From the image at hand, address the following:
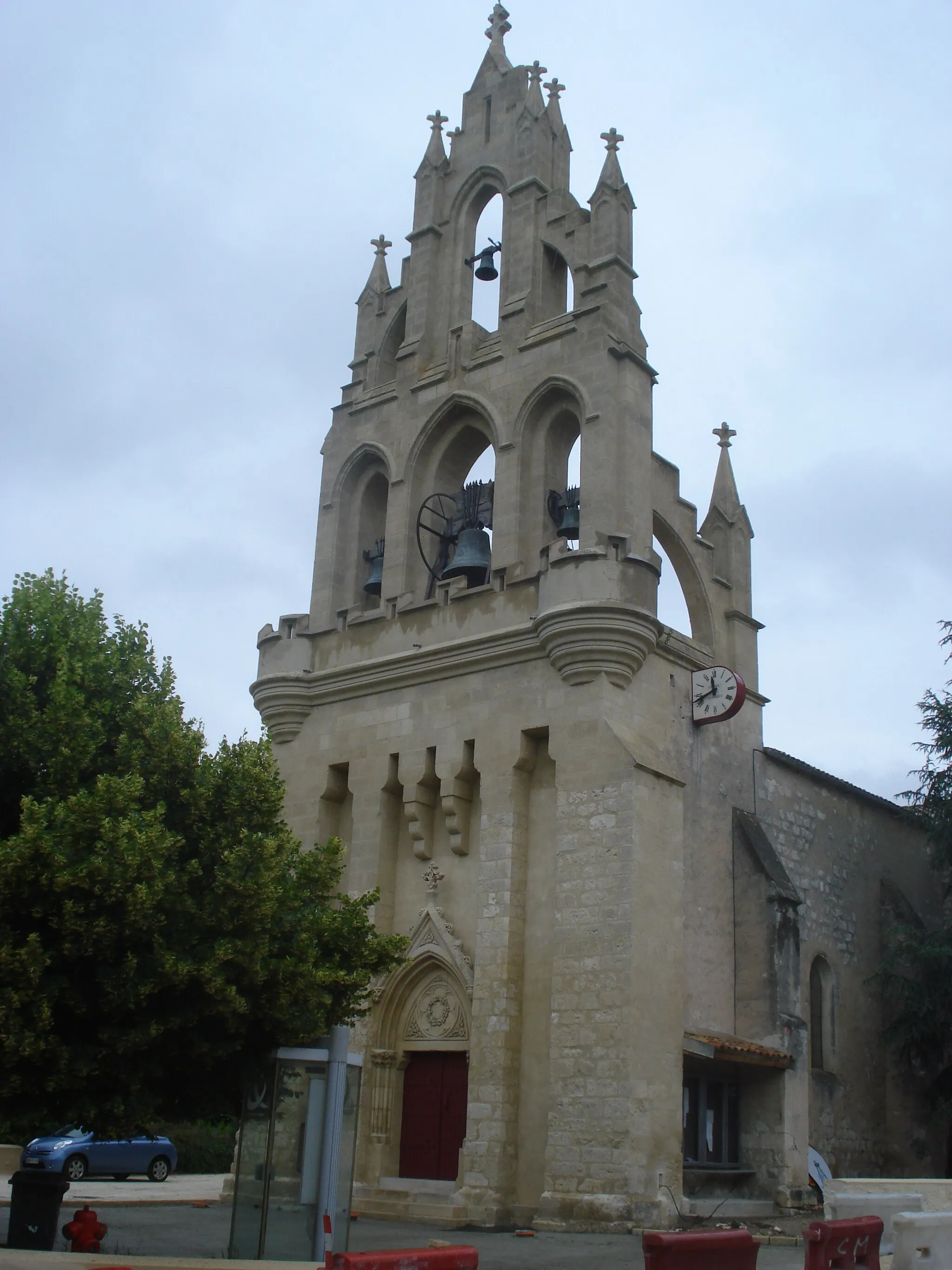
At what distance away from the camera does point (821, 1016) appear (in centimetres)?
2522

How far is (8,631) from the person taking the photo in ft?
48.2

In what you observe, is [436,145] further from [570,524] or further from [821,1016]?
[821,1016]

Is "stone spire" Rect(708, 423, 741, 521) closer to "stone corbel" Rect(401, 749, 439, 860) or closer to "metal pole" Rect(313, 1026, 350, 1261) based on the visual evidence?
"stone corbel" Rect(401, 749, 439, 860)

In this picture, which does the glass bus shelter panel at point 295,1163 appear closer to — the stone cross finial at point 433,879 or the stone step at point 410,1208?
the stone step at point 410,1208

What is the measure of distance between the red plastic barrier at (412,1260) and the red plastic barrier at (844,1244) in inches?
139

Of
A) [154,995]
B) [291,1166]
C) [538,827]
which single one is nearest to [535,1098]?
[538,827]

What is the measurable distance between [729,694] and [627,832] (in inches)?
152

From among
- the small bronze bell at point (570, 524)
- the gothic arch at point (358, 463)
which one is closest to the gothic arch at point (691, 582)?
the small bronze bell at point (570, 524)

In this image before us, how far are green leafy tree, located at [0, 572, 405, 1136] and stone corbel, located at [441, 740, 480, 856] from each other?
6.07m

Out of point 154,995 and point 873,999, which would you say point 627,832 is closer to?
point 154,995

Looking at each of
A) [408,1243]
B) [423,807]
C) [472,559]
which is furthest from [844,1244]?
[472,559]

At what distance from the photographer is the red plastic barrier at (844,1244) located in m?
11.2

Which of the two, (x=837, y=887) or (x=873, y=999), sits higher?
(x=837, y=887)

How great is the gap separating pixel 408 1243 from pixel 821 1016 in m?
11.2
